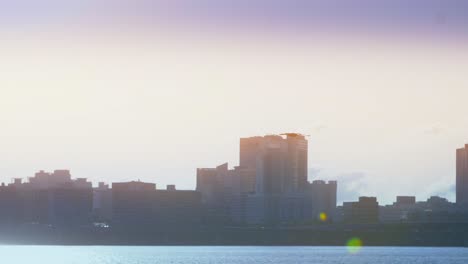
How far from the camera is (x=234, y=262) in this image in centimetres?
17025

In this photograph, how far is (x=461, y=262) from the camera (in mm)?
170750

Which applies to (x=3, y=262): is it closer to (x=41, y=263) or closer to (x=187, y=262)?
(x=41, y=263)

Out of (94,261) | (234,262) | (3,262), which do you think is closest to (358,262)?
(234,262)

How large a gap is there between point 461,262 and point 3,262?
6128 centimetres

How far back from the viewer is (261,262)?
169 metres

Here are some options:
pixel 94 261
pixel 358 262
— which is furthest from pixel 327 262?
pixel 94 261

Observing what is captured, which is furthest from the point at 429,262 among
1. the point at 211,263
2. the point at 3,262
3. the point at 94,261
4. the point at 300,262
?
the point at 3,262

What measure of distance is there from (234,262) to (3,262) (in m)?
30.7

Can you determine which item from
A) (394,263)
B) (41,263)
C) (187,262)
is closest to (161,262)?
(187,262)

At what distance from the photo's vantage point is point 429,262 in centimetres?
17025

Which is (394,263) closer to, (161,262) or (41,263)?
(161,262)

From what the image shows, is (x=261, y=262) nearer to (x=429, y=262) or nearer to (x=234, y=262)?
(x=234, y=262)

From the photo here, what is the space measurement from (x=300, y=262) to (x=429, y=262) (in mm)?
17434

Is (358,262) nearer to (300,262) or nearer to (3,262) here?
(300,262)
